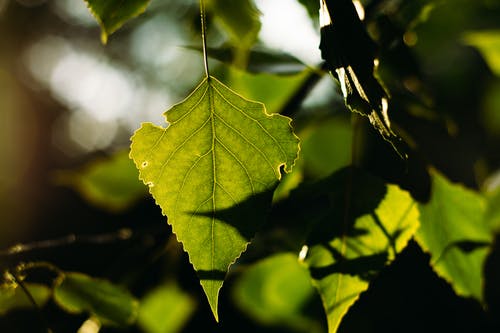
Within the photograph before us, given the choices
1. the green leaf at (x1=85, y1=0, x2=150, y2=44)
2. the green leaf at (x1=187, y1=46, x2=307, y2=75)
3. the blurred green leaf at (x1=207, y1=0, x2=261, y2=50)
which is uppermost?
the green leaf at (x1=85, y1=0, x2=150, y2=44)

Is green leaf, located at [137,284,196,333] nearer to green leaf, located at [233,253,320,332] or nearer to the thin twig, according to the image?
green leaf, located at [233,253,320,332]

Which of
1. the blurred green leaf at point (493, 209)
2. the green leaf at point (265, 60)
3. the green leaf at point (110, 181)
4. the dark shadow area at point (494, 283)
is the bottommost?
the dark shadow area at point (494, 283)

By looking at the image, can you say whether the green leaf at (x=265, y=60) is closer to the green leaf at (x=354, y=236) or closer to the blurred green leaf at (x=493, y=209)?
the green leaf at (x=354, y=236)

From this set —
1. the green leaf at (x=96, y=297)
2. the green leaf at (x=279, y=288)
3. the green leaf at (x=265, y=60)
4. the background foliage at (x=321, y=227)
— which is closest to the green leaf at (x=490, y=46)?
the background foliage at (x=321, y=227)

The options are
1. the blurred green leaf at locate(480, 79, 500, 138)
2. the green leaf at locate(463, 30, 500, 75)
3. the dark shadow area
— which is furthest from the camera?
the dark shadow area

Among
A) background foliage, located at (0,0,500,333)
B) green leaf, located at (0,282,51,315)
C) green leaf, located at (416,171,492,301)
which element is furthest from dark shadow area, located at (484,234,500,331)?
green leaf, located at (0,282,51,315)
